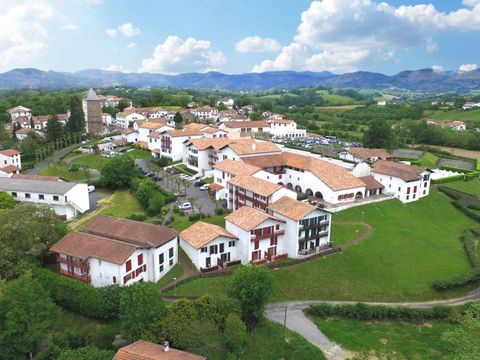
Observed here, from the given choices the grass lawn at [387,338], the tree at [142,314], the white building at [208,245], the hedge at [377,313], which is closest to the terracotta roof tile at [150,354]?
the tree at [142,314]

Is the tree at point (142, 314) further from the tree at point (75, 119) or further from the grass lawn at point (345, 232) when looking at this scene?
the tree at point (75, 119)

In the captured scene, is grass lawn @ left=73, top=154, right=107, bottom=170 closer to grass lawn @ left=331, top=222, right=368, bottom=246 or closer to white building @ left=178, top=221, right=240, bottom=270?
white building @ left=178, top=221, right=240, bottom=270

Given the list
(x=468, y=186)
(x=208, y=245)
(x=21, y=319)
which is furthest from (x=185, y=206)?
(x=468, y=186)

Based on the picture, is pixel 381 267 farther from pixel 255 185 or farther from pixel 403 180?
pixel 403 180

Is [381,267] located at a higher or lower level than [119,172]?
lower

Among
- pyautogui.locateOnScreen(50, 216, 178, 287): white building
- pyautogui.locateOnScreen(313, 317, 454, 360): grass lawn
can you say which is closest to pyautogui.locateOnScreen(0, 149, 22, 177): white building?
pyautogui.locateOnScreen(50, 216, 178, 287): white building

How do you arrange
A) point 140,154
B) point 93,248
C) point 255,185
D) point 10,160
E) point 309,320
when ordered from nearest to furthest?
1. point 309,320
2. point 93,248
3. point 255,185
4. point 10,160
5. point 140,154

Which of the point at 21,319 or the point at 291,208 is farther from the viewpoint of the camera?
the point at 291,208
